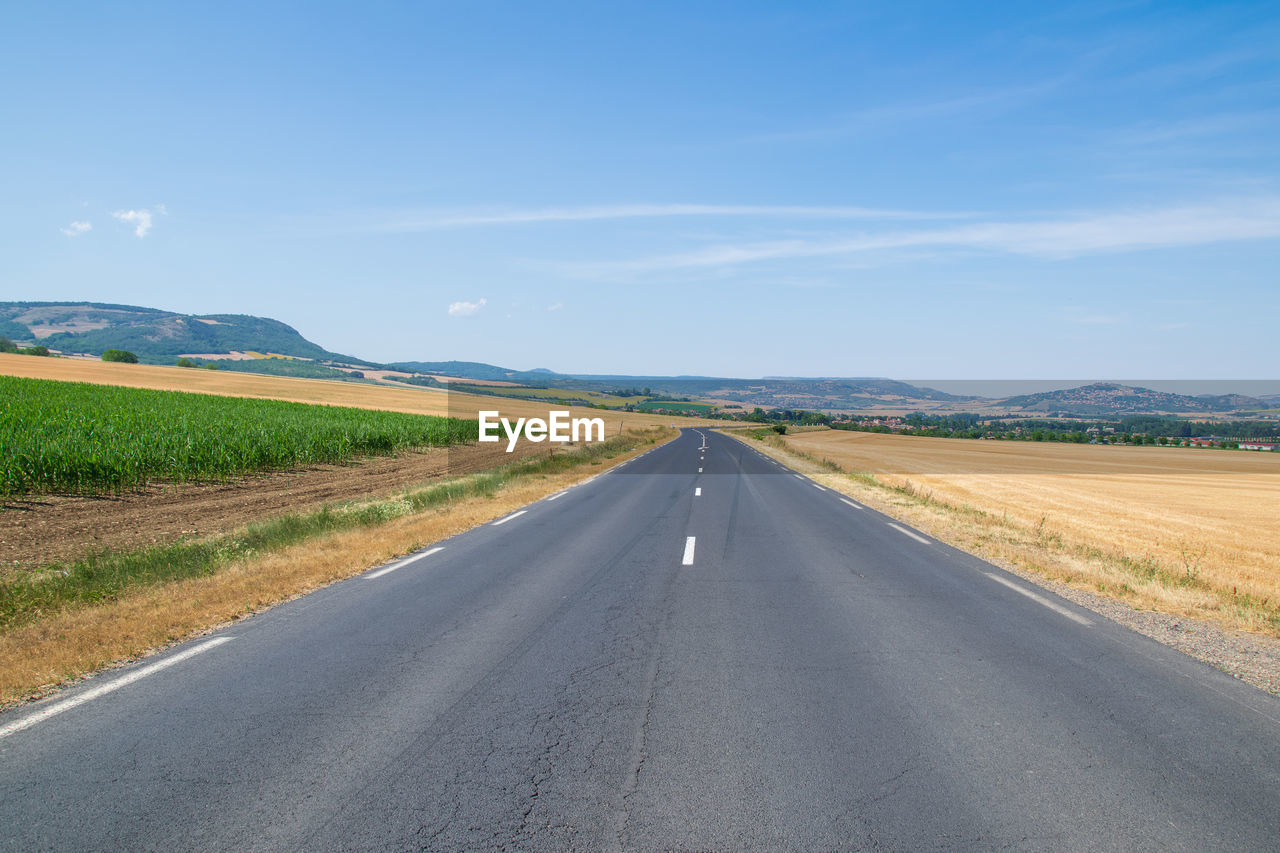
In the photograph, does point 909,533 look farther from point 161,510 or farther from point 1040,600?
point 161,510

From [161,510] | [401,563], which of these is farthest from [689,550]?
[161,510]

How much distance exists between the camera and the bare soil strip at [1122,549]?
717 centimetres

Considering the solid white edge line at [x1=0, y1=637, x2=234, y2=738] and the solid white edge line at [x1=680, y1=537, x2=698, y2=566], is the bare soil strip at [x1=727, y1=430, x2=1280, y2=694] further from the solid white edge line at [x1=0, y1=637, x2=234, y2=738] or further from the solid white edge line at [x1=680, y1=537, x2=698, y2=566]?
the solid white edge line at [x1=0, y1=637, x2=234, y2=738]

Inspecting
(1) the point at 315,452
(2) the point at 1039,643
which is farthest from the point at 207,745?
(1) the point at 315,452

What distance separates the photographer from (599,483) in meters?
23.8

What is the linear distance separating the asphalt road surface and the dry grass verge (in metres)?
0.35

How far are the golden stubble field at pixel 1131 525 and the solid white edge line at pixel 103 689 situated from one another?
392 inches

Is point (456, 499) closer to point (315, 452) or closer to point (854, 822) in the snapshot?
point (315, 452)

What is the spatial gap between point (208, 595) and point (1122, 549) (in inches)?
609

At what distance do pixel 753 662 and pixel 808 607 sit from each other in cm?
206

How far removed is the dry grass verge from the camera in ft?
18.4

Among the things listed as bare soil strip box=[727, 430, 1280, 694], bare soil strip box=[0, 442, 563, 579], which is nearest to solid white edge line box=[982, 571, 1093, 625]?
bare soil strip box=[727, 430, 1280, 694]

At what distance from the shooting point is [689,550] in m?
11.2
